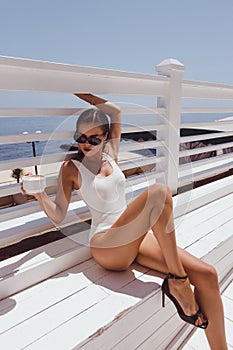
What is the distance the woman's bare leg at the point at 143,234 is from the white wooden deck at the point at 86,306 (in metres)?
0.14

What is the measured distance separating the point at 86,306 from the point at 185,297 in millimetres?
491

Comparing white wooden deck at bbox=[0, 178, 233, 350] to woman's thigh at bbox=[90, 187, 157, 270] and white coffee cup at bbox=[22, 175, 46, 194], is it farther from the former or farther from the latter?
white coffee cup at bbox=[22, 175, 46, 194]

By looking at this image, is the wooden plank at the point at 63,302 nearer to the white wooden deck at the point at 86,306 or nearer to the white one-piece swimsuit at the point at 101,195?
the white wooden deck at the point at 86,306

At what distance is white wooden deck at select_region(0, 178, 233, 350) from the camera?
3.57ft

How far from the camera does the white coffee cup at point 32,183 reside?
50.3 inches

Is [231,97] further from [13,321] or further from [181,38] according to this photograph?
[181,38]

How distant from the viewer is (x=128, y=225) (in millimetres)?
1359

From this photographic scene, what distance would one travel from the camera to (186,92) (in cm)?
250

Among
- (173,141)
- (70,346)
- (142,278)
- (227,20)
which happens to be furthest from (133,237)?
(227,20)

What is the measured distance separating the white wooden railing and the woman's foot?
92 centimetres

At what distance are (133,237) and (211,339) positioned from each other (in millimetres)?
680

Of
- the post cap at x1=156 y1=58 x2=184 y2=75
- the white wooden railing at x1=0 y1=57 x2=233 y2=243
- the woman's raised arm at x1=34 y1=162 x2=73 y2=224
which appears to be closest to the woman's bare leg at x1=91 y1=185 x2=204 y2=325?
the woman's raised arm at x1=34 y1=162 x2=73 y2=224

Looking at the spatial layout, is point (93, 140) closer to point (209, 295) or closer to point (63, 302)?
point (63, 302)

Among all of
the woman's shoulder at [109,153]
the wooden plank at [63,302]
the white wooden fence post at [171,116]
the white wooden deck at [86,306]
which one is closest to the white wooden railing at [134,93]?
the white wooden fence post at [171,116]
